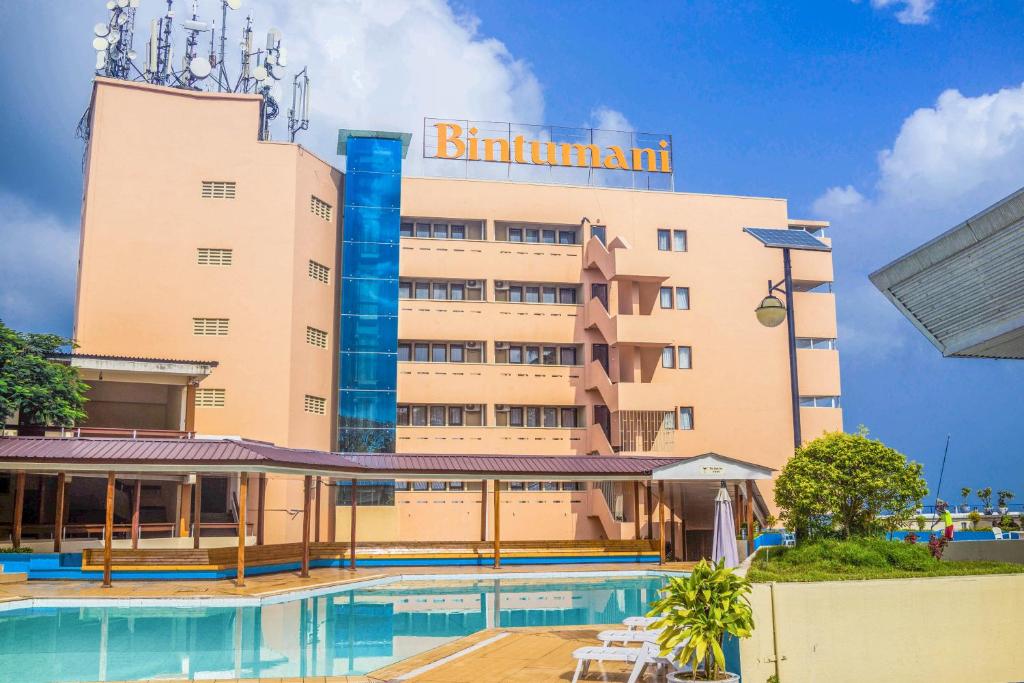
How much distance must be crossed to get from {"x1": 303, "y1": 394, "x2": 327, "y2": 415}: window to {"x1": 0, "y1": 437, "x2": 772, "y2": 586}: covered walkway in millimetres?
2912

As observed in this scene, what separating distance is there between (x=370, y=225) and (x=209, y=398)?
10.3m

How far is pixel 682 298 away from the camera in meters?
43.9

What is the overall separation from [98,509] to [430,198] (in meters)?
19.2

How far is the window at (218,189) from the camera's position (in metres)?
38.9

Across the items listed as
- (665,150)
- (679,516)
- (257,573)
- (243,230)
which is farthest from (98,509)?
(665,150)

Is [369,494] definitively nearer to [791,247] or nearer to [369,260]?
[369,260]

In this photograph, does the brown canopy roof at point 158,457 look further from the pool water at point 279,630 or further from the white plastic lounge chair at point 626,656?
A: the white plastic lounge chair at point 626,656

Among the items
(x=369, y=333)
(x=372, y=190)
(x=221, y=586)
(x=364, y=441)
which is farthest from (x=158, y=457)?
(x=372, y=190)

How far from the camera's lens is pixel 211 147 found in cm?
3916

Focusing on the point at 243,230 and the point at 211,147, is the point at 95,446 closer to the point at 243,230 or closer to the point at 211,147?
the point at 243,230

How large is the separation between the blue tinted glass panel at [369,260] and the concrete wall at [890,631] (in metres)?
32.4

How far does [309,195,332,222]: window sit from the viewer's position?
4083cm

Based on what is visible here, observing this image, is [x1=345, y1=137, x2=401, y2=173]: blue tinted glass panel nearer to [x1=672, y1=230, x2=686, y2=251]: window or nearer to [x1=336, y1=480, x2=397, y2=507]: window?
[x1=672, y1=230, x2=686, y2=251]: window

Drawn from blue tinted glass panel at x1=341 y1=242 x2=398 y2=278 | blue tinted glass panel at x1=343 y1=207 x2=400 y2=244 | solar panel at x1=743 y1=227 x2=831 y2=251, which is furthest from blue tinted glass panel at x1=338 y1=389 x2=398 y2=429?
solar panel at x1=743 y1=227 x2=831 y2=251
